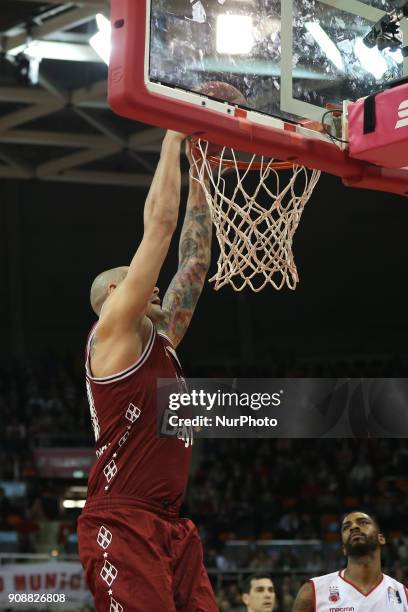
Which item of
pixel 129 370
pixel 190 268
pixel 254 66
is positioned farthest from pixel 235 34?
pixel 129 370

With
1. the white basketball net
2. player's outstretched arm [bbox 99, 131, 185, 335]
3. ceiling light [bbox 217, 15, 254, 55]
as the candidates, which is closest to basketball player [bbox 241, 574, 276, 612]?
the white basketball net

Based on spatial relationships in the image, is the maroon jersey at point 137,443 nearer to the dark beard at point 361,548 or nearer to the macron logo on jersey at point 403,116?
the macron logo on jersey at point 403,116

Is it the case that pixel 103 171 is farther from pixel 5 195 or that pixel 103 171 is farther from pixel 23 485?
pixel 23 485

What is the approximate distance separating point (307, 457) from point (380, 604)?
34.5 feet

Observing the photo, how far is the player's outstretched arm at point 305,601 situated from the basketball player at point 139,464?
232 centimetres

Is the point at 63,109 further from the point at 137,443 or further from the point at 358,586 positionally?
the point at 137,443

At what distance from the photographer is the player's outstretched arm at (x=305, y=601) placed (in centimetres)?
577

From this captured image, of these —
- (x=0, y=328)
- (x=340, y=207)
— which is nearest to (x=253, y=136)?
(x=340, y=207)

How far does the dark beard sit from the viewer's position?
18.9 feet

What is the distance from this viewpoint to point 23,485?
14992 mm

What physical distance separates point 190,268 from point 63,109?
9741 mm

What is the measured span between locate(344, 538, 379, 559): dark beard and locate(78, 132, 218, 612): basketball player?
2315 millimetres

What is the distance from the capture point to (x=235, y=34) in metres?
3.94

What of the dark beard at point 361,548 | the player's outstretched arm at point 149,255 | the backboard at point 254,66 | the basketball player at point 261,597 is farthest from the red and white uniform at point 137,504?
the basketball player at point 261,597
